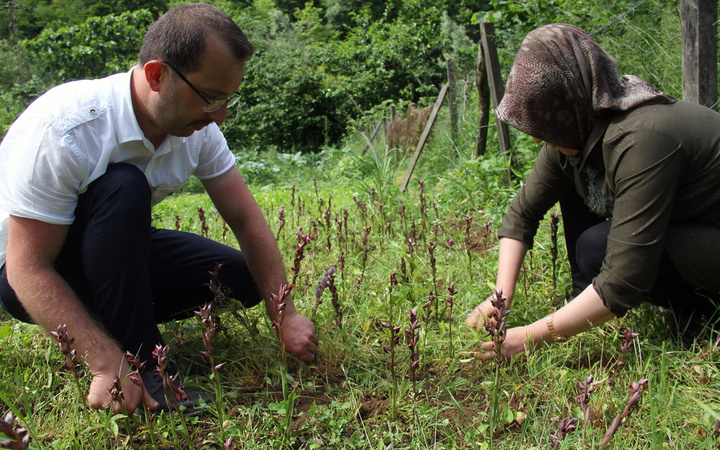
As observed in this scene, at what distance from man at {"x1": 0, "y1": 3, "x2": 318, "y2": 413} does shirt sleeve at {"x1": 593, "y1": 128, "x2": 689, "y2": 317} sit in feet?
3.88

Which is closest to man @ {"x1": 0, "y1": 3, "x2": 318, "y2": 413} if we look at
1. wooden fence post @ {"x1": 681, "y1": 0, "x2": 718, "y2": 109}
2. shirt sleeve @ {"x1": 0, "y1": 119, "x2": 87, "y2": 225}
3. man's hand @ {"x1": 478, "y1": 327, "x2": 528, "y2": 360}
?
shirt sleeve @ {"x1": 0, "y1": 119, "x2": 87, "y2": 225}

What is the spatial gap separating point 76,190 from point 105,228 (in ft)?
0.58

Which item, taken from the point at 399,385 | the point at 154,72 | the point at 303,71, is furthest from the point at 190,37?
the point at 303,71

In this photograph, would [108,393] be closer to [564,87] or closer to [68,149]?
[68,149]

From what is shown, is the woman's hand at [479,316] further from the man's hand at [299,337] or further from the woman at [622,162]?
the man's hand at [299,337]

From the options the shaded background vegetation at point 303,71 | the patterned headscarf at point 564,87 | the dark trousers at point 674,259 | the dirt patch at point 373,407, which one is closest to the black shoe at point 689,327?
the dark trousers at point 674,259

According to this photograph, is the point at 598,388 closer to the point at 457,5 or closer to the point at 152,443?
the point at 152,443

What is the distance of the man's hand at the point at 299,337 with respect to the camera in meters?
2.12

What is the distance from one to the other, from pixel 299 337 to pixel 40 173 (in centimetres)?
110

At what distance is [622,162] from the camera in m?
1.85

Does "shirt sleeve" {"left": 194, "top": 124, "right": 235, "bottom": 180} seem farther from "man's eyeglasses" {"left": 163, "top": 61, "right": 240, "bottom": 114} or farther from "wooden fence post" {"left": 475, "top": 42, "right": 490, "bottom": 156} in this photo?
"wooden fence post" {"left": 475, "top": 42, "right": 490, "bottom": 156}

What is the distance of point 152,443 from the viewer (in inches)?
67.0

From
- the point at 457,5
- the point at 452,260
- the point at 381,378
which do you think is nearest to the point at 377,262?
the point at 452,260

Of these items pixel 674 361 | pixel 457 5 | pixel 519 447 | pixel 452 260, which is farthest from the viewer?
pixel 457 5
